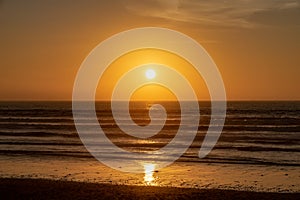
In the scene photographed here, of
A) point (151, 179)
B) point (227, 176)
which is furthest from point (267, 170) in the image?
point (151, 179)

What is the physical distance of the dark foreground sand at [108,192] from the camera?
16.0 meters

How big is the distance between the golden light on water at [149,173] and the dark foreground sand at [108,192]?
1.47 meters

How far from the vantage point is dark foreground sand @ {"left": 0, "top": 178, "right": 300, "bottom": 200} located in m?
16.0

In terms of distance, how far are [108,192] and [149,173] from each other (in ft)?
15.9

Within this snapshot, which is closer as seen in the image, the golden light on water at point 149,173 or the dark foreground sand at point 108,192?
the dark foreground sand at point 108,192

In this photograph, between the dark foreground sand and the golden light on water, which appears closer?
the dark foreground sand

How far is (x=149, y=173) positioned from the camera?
69.4 ft

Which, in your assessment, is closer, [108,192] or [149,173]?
[108,192]

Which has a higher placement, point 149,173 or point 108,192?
point 149,173

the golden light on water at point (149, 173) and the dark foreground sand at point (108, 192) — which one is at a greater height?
the golden light on water at point (149, 173)

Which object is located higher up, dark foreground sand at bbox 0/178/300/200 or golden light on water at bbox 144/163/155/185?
golden light on water at bbox 144/163/155/185

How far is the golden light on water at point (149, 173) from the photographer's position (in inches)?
746

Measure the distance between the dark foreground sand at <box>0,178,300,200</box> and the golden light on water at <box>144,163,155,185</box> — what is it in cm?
147

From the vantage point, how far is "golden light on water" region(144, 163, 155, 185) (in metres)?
18.9
